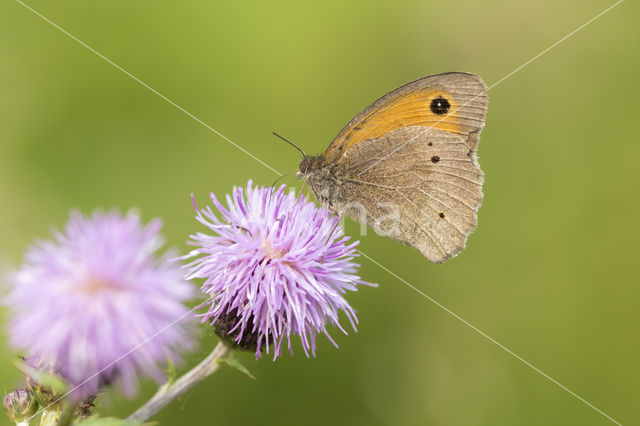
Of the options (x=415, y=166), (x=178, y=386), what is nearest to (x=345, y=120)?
(x=415, y=166)

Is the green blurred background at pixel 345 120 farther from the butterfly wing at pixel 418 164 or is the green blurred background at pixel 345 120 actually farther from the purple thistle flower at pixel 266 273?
the purple thistle flower at pixel 266 273

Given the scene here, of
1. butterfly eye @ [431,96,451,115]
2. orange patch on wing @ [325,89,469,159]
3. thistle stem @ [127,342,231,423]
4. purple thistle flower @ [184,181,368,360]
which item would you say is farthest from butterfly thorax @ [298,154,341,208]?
thistle stem @ [127,342,231,423]

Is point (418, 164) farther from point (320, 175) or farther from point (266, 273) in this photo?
point (266, 273)

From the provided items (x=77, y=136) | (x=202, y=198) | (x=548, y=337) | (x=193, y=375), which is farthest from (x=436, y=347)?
(x=77, y=136)

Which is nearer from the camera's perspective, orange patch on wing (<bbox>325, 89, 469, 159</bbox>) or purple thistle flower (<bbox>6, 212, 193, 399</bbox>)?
purple thistle flower (<bbox>6, 212, 193, 399</bbox>)

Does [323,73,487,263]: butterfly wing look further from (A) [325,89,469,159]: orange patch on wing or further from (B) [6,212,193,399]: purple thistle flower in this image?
(B) [6,212,193,399]: purple thistle flower

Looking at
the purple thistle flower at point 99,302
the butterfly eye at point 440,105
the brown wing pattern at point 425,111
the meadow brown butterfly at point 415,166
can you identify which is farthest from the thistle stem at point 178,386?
the butterfly eye at point 440,105

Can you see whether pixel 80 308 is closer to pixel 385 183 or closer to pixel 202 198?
pixel 385 183
